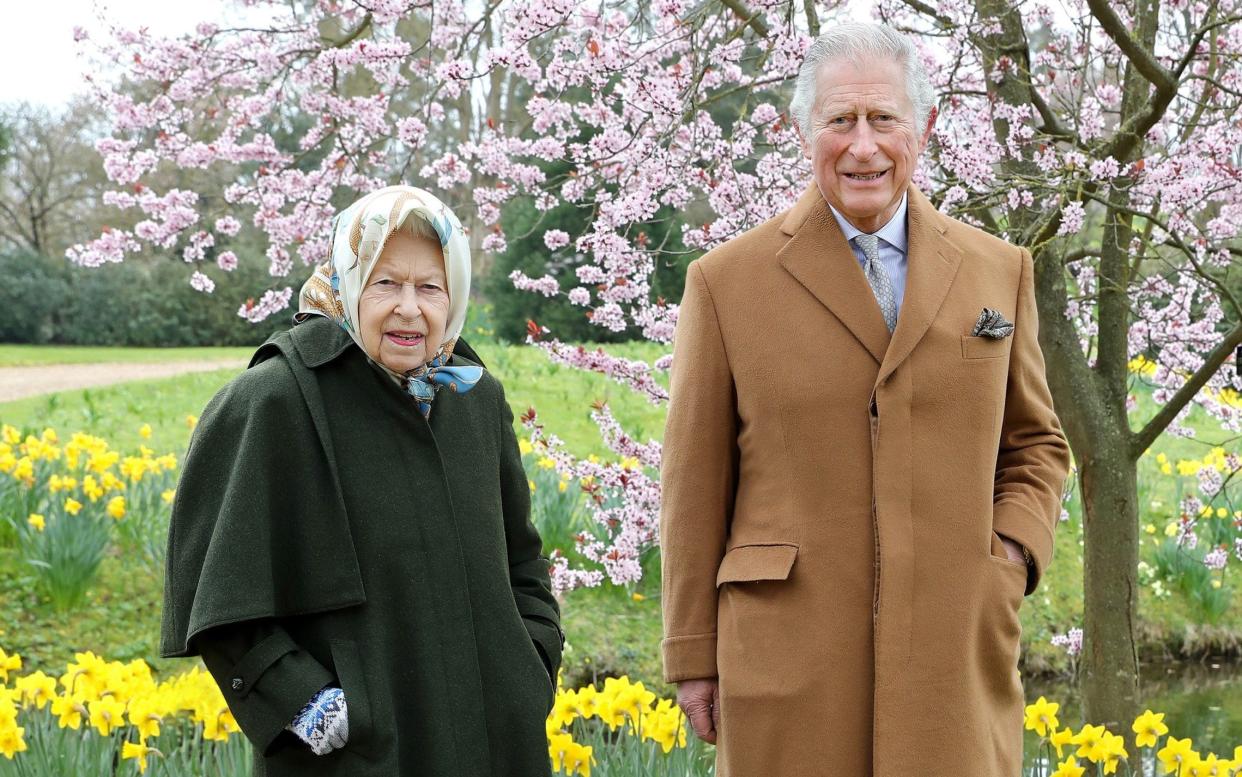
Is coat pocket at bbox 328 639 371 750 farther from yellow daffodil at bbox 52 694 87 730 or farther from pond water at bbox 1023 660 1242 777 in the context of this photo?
pond water at bbox 1023 660 1242 777

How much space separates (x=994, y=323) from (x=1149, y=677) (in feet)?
15.8

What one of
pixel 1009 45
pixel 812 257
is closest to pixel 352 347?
pixel 812 257

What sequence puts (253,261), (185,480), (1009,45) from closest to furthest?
(185,480) → (1009,45) → (253,261)

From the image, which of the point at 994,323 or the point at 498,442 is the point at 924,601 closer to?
the point at 994,323

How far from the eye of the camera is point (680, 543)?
2.07m

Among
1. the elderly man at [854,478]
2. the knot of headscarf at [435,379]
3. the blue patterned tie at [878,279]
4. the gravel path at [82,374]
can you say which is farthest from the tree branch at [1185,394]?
the gravel path at [82,374]

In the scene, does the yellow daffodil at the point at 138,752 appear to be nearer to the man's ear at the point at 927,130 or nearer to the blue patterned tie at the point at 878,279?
the blue patterned tie at the point at 878,279

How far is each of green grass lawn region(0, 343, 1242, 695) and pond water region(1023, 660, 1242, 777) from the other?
15 cm

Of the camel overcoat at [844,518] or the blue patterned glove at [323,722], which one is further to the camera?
the camel overcoat at [844,518]

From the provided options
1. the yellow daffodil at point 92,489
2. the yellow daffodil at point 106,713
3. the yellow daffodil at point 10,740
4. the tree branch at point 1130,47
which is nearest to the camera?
the yellow daffodil at point 10,740

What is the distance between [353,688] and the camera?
1.85 meters

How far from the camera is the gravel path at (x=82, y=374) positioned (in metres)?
12.7

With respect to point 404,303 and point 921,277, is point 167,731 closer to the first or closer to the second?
point 404,303

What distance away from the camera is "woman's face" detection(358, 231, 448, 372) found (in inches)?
76.8
